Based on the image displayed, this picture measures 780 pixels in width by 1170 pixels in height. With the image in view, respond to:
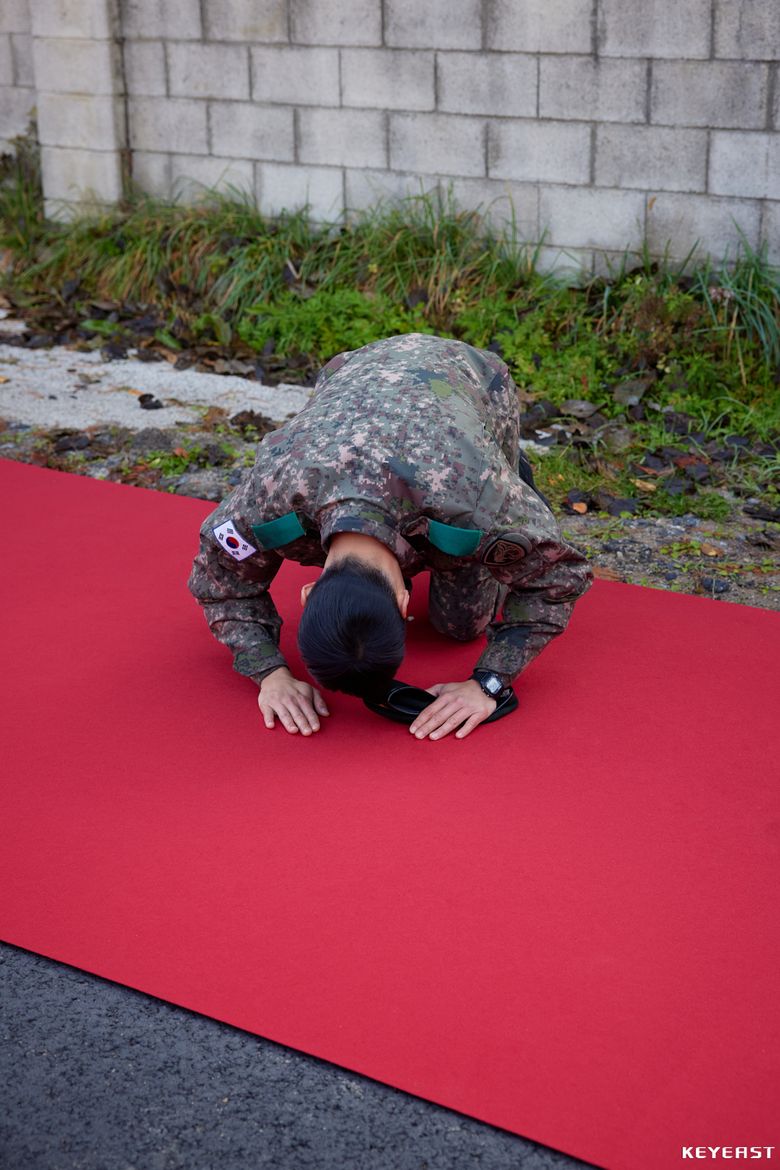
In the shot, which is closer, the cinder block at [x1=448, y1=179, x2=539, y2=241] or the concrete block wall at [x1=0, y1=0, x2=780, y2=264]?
the concrete block wall at [x1=0, y1=0, x2=780, y2=264]

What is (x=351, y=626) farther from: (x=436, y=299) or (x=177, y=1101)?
(x=436, y=299)

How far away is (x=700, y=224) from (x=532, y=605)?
2.59m

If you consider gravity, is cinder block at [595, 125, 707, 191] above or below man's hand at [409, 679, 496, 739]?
above

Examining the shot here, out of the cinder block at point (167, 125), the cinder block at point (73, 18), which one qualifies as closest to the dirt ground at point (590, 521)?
the cinder block at point (167, 125)

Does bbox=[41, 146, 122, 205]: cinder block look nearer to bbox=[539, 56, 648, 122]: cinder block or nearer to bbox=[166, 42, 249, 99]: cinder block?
bbox=[166, 42, 249, 99]: cinder block

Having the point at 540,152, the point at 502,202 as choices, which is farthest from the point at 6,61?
the point at 540,152

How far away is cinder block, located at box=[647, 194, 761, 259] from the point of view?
4172mm

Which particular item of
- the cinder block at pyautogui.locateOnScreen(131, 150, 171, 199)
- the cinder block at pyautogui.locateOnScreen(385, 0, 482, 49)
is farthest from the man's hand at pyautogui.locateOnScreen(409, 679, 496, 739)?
the cinder block at pyautogui.locateOnScreen(131, 150, 171, 199)

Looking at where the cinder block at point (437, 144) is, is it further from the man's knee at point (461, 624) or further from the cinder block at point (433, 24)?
the man's knee at point (461, 624)

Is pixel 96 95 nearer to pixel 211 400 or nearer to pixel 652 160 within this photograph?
pixel 211 400

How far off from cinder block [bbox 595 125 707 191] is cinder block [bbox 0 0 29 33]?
3008 mm

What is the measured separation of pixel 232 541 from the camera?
6.83ft

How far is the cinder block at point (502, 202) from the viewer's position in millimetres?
4574

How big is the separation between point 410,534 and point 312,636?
1.00 ft
